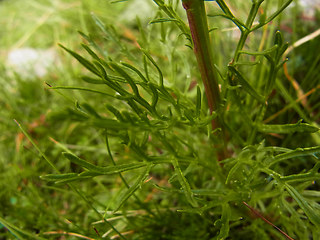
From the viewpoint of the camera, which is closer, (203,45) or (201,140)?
(203,45)

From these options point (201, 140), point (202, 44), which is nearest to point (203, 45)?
point (202, 44)

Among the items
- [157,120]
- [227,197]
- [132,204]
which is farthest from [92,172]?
[132,204]

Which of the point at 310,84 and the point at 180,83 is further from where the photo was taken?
the point at 180,83

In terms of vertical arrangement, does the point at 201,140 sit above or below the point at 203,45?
below

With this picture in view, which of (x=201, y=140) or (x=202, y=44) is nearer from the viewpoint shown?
(x=202, y=44)

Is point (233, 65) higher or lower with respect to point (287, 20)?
higher

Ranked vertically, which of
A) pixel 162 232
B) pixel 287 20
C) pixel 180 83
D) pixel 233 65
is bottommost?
pixel 162 232

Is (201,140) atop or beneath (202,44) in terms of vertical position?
beneath

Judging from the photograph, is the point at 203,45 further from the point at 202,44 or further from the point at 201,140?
the point at 201,140

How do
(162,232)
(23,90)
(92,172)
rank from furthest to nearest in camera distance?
(23,90)
(162,232)
(92,172)

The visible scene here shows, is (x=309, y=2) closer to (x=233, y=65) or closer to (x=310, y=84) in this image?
(x=310, y=84)

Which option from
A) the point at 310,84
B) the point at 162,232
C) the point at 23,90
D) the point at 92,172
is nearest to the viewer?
the point at 92,172
